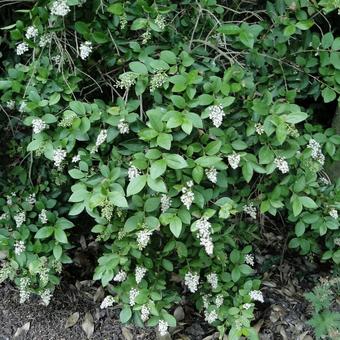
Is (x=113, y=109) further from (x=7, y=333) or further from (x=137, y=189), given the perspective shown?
(x=7, y=333)

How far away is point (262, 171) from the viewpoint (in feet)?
6.95

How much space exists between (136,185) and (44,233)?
734mm

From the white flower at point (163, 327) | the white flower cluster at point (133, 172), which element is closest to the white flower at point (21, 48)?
the white flower cluster at point (133, 172)

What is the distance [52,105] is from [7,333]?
1.43m

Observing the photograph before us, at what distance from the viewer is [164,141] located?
1883 mm

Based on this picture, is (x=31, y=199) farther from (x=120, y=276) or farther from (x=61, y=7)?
(x=61, y=7)

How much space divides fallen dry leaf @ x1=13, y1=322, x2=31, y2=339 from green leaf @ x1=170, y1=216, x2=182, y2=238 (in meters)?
1.38

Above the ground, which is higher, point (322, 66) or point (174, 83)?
point (174, 83)

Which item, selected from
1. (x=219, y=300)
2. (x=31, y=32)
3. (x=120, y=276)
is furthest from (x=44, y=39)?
(x=219, y=300)

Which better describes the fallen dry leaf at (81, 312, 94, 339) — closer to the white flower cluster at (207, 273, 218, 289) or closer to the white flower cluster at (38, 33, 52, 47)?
the white flower cluster at (207, 273, 218, 289)

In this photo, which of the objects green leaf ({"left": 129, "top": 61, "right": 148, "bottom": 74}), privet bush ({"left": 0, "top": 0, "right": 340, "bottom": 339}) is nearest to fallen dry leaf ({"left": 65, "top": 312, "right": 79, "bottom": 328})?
privet bush ({"left": 0, "top": 0, "right": 340, "bottom": 339})

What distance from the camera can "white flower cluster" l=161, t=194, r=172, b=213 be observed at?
2023mm

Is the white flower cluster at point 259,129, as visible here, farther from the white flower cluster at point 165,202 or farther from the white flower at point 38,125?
the white flower at point 38,125

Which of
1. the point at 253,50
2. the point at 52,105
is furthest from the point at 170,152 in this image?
the point at 253,50
